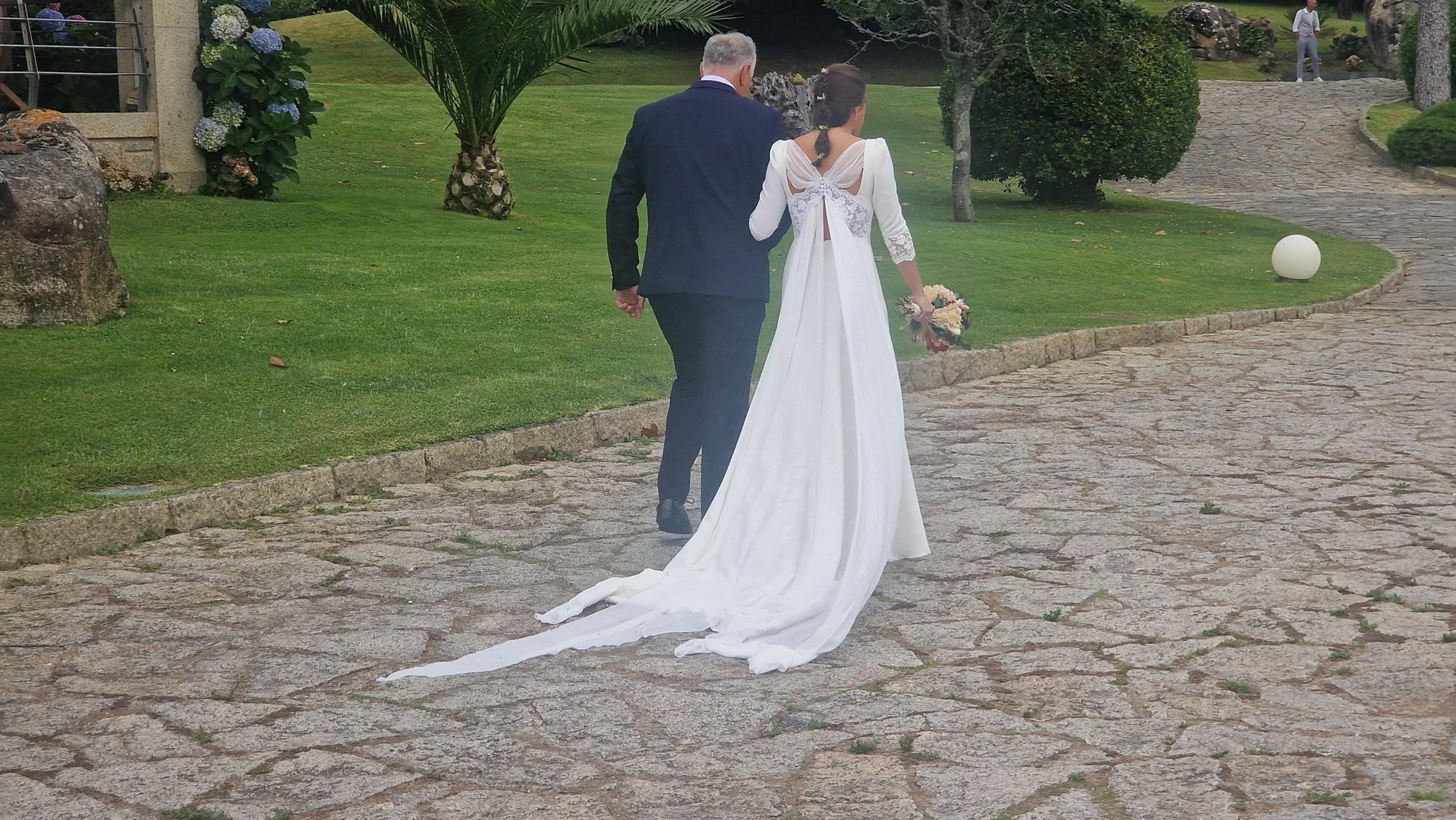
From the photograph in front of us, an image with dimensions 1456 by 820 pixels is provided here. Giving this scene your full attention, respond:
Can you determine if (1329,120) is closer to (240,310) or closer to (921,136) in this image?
(921,136)

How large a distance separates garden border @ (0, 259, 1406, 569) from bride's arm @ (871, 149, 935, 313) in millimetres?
2783

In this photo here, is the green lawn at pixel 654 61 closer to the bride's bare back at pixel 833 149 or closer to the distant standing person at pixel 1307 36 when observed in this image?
the distant standing person at pixel 1307 36

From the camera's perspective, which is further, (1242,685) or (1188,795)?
(1242,685)

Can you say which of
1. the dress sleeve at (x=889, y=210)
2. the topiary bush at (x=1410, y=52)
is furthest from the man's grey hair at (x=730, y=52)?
the topiary bush at (x=1410, y=52)

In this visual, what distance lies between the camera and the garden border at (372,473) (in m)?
5.97

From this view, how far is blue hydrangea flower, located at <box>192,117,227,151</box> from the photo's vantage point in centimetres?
1480

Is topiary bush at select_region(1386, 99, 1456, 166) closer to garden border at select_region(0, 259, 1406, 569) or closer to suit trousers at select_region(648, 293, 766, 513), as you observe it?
garden border at select_region(0, 259, 1406, 569)

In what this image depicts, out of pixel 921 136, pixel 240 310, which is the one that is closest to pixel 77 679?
pixel 240 310

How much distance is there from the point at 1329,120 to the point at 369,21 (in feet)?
72.9

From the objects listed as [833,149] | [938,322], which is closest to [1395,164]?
[938,322]

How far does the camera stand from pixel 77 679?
14.8 feet

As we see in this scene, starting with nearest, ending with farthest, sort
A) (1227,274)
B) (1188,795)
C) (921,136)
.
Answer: (1188,795) → (1227,274) → (921,136)

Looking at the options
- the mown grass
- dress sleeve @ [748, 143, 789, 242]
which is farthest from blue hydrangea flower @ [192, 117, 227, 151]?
dress sleeve @ [748, 143, 789, 242]

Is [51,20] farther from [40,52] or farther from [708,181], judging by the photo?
[708,181]
